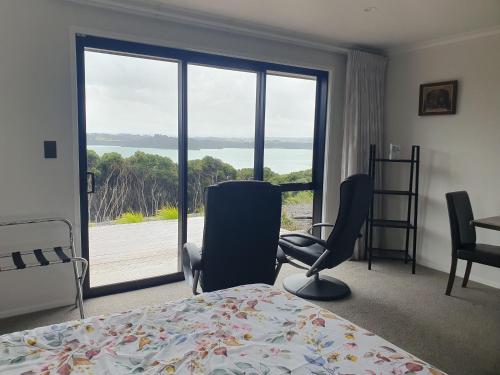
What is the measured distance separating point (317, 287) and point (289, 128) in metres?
1.74

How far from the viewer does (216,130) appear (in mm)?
3633

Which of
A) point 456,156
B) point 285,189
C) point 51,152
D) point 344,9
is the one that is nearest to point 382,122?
point 456,156

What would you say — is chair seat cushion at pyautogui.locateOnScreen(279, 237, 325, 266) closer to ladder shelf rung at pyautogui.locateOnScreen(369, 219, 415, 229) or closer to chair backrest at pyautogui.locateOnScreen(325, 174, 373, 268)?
chair backrest at pyautogui.locateOnScreen(325, 174, 373, 268)

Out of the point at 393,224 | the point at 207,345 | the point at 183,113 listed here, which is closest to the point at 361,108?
the point at 393,224

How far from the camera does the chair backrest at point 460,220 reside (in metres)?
3.13

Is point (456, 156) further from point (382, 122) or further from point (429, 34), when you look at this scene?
point (429, 34)

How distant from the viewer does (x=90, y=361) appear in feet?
3.66

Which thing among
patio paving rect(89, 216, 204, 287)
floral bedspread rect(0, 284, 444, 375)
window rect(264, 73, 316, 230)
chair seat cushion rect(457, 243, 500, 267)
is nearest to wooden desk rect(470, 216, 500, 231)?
chair seat cushion rect(457, 243, 500, 267)

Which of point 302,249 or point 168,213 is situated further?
point 168,213

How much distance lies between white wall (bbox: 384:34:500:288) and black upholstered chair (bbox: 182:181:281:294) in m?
2.38

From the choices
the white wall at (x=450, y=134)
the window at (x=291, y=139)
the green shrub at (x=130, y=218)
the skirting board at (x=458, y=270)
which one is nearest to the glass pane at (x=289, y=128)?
the window at (x=291, y=139)

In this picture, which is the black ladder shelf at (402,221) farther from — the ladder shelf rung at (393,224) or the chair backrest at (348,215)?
the chair backrest at (348,215)

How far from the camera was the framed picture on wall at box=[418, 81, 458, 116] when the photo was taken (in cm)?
375

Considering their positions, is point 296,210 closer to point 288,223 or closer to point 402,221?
point 288,223
